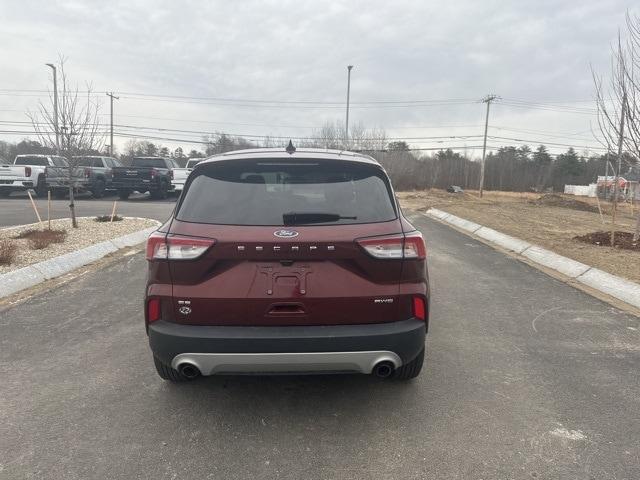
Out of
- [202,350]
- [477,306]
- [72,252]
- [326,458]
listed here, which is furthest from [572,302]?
[72,252]

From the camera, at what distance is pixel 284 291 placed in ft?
9.27

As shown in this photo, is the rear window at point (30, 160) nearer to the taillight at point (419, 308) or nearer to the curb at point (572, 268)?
the curb at point (572, 268)

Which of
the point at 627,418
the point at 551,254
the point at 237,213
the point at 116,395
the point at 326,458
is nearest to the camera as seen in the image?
the point at 326,458

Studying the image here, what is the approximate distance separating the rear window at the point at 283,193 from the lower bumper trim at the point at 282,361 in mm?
816

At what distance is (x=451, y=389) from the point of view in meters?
3.62

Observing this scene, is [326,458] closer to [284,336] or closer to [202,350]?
[284,336]

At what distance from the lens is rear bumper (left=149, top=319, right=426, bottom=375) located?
9.18 ft

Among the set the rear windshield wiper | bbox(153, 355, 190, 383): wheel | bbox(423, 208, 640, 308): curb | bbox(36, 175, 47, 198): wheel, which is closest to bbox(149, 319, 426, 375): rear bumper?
bbox(153, 355, 190, 383): wheel

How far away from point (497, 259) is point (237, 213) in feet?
25.4

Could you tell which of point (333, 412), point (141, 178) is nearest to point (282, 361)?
point (333, 412)

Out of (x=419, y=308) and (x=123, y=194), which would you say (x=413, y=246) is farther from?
(x=123, y=194)

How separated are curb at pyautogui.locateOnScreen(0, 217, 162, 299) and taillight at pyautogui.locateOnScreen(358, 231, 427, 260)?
532cm

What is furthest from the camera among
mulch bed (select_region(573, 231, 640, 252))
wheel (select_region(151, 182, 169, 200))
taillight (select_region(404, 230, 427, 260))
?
wheel (select_region(151, 182, 169, 200))

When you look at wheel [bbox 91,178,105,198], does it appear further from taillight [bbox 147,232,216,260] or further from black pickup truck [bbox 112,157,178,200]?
taillight [bbox 147,232,216,260]
